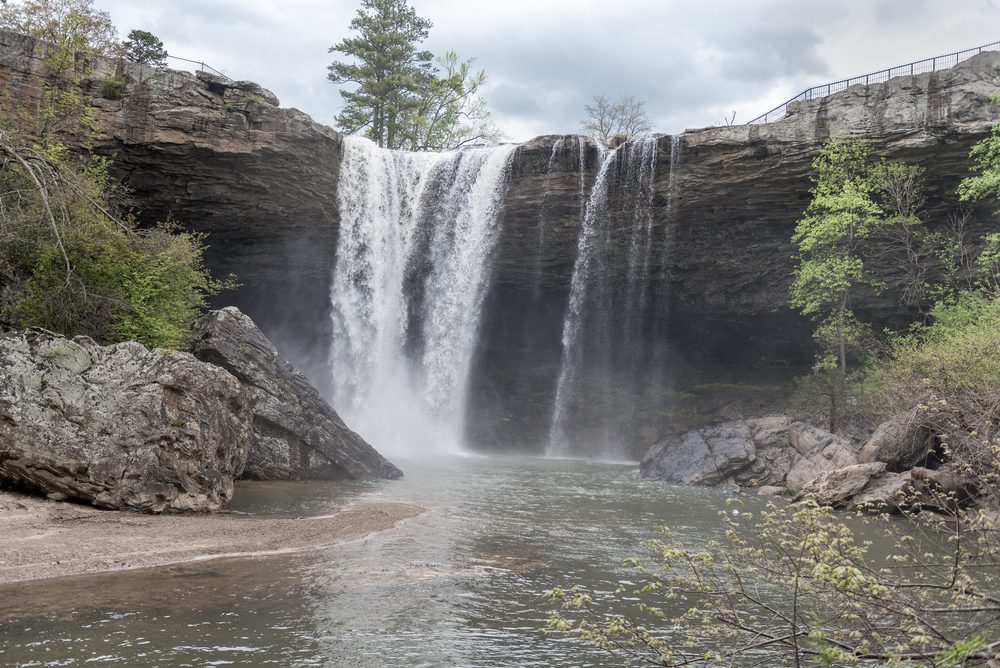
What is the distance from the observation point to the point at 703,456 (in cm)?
2006

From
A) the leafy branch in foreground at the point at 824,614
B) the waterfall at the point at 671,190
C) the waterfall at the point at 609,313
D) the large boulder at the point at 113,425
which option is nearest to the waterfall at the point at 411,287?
the waterfall at the point at 609,313

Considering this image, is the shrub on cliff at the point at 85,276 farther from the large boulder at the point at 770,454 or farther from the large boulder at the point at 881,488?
the large boulder at the point at 881,488

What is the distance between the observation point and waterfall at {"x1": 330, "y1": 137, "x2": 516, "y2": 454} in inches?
1037

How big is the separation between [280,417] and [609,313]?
1608 cm

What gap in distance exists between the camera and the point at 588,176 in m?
25.1

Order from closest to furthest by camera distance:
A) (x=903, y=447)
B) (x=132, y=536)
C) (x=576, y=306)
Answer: (x=132, y=536) < (x=903, y=447) < (x=576, y=306)

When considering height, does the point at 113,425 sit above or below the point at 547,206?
below

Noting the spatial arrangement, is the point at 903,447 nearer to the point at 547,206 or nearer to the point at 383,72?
the point at 547,206

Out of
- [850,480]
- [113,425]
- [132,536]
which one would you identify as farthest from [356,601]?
[850,480]

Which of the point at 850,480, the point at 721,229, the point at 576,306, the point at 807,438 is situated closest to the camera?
the point at 850,480

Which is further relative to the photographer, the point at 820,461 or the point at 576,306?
the point at 576,306

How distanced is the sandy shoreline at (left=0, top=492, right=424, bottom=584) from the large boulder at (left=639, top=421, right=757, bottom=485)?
32.1ft

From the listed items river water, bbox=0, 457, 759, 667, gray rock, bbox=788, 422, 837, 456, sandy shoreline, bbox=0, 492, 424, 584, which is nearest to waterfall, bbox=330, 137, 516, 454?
gray rock, bbox=788, 422, 837, 456

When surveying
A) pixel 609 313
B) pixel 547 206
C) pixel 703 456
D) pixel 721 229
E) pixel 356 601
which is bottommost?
pixel 356 601
